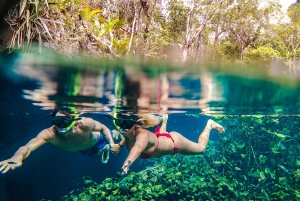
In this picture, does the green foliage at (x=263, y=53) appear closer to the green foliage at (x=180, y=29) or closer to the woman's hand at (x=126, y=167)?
the green foliage at (x=180, y=29)

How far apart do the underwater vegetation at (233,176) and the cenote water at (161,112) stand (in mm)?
44

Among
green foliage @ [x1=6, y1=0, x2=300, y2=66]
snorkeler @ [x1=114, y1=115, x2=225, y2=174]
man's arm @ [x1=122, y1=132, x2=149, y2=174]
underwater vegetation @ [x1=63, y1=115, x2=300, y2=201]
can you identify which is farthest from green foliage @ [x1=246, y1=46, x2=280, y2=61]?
man's arm @ [x1=122, y1=132, x2=149, y2=174]

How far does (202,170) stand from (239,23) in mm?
19350

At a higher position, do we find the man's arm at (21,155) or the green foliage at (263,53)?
the green foliage at (263,53)

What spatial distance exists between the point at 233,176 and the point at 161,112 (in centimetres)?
478

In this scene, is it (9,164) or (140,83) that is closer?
(9,164)

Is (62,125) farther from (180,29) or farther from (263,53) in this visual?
(263,53)

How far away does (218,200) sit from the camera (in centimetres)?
1046

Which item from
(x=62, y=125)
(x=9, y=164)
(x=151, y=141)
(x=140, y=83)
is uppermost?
A: (x=140, y=83)

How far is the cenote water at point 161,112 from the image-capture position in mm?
7141

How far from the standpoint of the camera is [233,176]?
36.9 ft

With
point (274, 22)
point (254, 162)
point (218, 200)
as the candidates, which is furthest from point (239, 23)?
point (218, 200)

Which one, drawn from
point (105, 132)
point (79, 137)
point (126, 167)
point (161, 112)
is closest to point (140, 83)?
point (105, 132)

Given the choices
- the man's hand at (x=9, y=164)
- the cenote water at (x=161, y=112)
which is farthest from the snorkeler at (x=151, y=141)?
the man's hand at (x=9, y=164)
